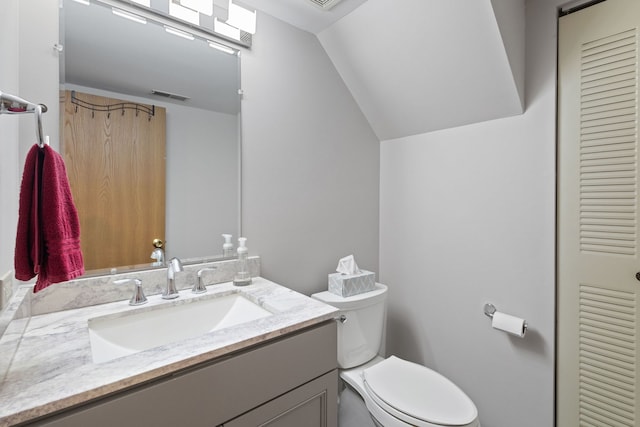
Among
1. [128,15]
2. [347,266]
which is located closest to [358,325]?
[347,266]

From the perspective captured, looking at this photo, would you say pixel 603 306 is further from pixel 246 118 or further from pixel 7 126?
pixel 7 126

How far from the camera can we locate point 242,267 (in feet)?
4.34

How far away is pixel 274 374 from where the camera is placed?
2.84 ft

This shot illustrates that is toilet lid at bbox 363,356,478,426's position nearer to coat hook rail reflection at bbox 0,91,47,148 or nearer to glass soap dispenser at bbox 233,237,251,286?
glass soap dispenser at bbox 233,237,251,286

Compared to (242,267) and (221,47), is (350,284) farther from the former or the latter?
(221,47)

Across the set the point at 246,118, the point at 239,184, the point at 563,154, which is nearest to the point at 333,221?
the point at 239,184

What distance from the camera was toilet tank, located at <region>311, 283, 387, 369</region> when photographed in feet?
4.82

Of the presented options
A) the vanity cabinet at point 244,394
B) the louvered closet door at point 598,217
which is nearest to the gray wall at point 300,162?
the vanity cabinet at point 244,394

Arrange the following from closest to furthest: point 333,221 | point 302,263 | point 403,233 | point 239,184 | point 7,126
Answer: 1. point 7,126
2. point 239,184
3. point 302,263
4. point 333,221
5. point 403,233

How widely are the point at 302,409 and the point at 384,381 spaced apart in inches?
20.7

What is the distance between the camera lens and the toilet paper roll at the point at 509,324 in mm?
1354

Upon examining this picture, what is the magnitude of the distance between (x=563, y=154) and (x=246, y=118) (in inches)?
57.2

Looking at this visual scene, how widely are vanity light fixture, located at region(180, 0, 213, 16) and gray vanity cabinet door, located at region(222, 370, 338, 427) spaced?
1515mm

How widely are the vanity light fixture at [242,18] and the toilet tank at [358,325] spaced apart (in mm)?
1344
